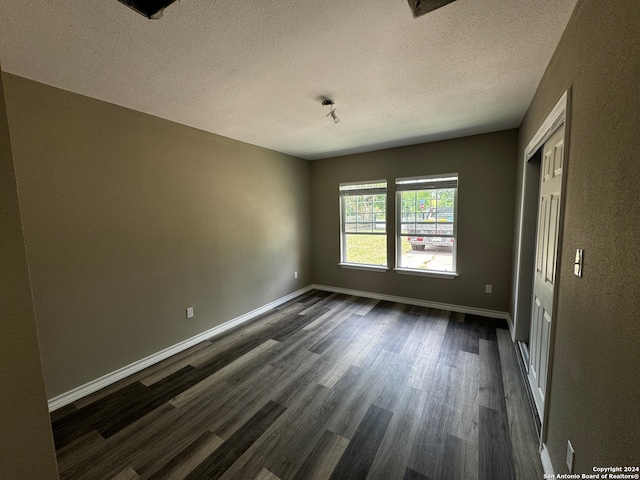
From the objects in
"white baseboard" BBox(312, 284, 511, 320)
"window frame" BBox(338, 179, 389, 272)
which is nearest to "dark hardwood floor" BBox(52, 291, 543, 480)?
"white baseboard" BBox(312, 284, 511, 320)

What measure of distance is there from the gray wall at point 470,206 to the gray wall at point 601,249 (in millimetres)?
2141

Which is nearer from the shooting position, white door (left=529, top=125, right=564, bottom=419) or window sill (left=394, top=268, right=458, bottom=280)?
white door (left=529, top=125, right=564, bottom=419)

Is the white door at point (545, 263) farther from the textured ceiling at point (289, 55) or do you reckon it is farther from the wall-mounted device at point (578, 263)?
the textured ceiling at point (289, 55)

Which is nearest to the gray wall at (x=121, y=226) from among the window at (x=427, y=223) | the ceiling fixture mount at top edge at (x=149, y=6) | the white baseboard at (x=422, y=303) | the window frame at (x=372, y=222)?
the ceiling fixture mount at top edge at (x=149, y=6)

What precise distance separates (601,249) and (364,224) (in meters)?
3.56

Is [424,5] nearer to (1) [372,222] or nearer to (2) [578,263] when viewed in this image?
(2) [578,263]

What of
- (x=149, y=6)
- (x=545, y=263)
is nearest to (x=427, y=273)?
(x=545, y=263)

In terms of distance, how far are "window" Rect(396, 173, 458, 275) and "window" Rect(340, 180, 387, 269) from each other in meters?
0.29

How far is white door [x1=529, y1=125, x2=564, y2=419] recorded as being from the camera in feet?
5.71

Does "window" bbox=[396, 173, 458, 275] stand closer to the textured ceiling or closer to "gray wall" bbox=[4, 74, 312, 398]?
the textured ceiling

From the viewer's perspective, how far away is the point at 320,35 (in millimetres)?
1513

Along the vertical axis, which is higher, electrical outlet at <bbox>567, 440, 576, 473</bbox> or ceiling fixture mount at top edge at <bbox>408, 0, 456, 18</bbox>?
ceiling fixture mount at top edge at <bbox>408, 0, 456, 18</bbox>

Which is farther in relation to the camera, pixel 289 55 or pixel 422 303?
pixel 422 303

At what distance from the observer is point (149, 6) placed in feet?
3.97
